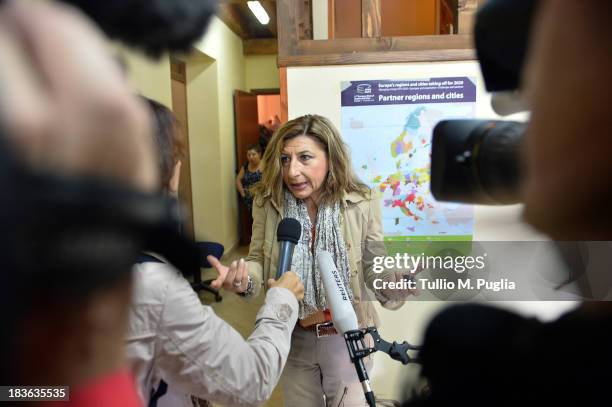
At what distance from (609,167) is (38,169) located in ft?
0.82

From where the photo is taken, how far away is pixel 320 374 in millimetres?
1778

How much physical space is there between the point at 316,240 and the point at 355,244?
16 cm

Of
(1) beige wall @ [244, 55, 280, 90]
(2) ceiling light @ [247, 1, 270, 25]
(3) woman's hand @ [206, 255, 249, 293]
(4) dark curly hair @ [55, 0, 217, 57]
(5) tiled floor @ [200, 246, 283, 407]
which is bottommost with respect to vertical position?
(5) tiled floor @ [200, 246, 283, 407]

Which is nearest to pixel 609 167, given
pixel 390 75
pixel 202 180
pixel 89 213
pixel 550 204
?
pixel 550 204

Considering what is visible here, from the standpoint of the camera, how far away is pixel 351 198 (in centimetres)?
182

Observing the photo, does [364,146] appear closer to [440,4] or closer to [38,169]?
[440,4]

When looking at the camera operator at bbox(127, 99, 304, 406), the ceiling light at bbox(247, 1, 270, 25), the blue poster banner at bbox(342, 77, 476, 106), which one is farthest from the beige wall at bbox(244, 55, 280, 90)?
the camera operator at bbox(127, 99, 304, 406)

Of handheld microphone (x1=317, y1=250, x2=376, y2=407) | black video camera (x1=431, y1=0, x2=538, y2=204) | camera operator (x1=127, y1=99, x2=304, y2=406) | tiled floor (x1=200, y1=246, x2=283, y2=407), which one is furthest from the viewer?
tiled floor (x1=200, y1=246, x2=283, y2=407)

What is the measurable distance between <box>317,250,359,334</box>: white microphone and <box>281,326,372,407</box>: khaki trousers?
1.39 ft

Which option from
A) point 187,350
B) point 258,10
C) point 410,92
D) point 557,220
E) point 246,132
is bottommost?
point 187,350

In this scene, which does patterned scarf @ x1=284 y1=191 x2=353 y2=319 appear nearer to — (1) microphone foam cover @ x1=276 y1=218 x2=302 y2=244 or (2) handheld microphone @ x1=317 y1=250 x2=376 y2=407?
(2) handheld microphone @ x1=317 y1=250 x2=376 y2=407

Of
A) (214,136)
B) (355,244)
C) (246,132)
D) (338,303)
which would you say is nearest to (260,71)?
(246,132)

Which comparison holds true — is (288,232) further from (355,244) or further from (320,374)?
(320,374)

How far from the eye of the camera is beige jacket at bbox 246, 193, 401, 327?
1767 mm
